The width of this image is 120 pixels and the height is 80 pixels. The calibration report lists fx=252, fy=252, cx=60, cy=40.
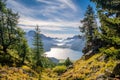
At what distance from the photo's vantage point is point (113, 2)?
2652 centimetres

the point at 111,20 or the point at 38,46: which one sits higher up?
the point at 111,20

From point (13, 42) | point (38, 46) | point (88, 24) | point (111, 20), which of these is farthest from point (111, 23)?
point (88, 24)

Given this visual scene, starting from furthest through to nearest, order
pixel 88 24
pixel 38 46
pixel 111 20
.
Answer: pixel 88 24, pixel 38 46, pixel 111 20

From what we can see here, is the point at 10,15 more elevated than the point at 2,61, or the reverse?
the point at 10,15

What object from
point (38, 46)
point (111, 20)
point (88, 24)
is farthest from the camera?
point (88, 24)

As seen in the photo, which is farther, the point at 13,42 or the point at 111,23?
the point at 13,42

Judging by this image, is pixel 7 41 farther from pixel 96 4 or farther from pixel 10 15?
pixel 96 4

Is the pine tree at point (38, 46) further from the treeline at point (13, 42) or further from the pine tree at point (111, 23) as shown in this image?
the pine tree at point (111, 23)

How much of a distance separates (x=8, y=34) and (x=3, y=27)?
8.10ft

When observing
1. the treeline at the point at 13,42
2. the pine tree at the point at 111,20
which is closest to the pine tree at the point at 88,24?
the treeline at the point at 13,42

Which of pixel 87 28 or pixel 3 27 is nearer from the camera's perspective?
pixel 3 27

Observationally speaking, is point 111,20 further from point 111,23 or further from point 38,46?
point 38,46

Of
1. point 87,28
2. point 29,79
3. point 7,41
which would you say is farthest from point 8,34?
point 87,28

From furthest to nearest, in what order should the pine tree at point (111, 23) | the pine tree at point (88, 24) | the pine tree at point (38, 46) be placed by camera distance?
the pine tree at point (88, 24), the pine tree at point (38, 46), the pine tree at point (111, 23)
